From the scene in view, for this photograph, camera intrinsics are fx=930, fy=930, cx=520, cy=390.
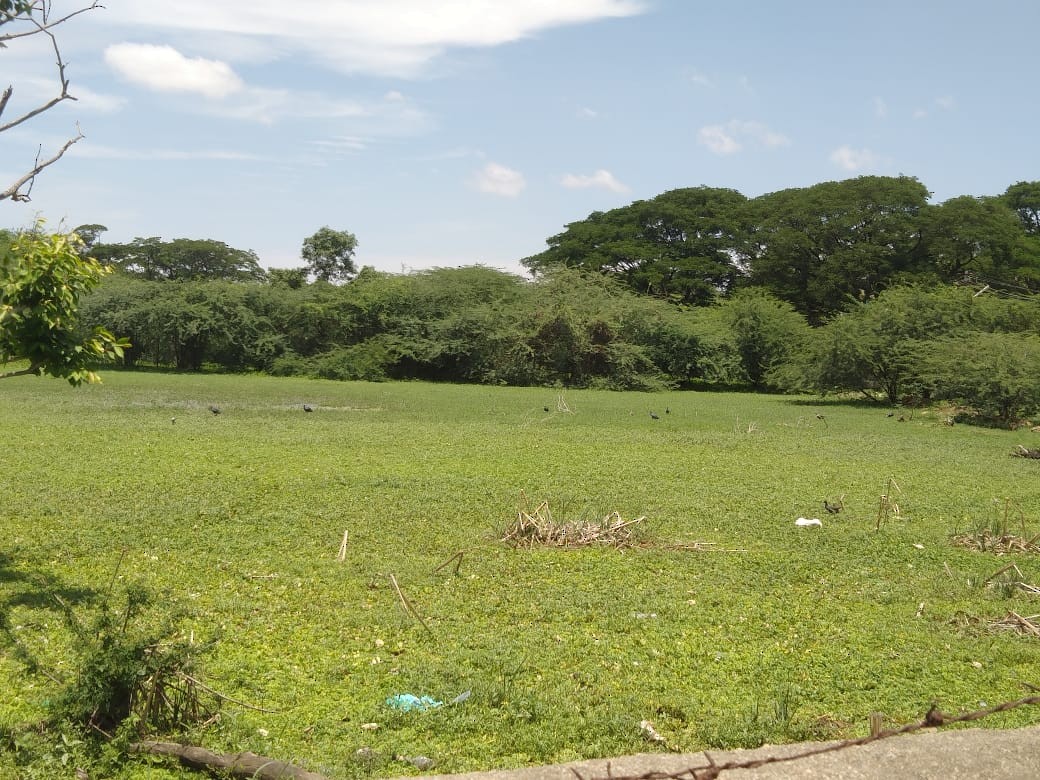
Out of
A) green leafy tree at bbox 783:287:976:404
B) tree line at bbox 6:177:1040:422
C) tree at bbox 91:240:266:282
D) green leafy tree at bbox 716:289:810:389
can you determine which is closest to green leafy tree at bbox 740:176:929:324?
tree line at bbox 6:177:1040:422

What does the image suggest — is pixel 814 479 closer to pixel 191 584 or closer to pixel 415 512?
pixel 415 512

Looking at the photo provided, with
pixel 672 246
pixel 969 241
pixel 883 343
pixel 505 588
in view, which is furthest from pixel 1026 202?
pixel 505 588

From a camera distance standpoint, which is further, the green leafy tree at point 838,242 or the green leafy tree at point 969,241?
the green leafy tree at point 838,242

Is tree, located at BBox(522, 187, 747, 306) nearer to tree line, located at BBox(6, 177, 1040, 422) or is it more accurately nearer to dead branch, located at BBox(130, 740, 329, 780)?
tree line, located at BBox(6, 177, 1040, 422)

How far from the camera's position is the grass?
4.11 meters

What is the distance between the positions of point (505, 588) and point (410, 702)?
232 centimetres

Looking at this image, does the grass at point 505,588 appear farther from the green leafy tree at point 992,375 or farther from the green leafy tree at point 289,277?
the green leafy tree at point 289,277

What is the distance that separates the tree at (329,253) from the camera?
56.8 m

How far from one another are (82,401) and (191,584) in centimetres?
1606

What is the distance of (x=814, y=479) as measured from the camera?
40.9ft

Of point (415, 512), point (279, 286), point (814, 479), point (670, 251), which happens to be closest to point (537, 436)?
point (814, 479)

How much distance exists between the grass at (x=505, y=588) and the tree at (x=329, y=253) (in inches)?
1683

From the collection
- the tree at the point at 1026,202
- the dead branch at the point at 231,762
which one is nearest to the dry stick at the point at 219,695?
the dead branch at the point at 231,762

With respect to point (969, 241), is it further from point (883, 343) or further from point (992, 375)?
point (992, 375)
